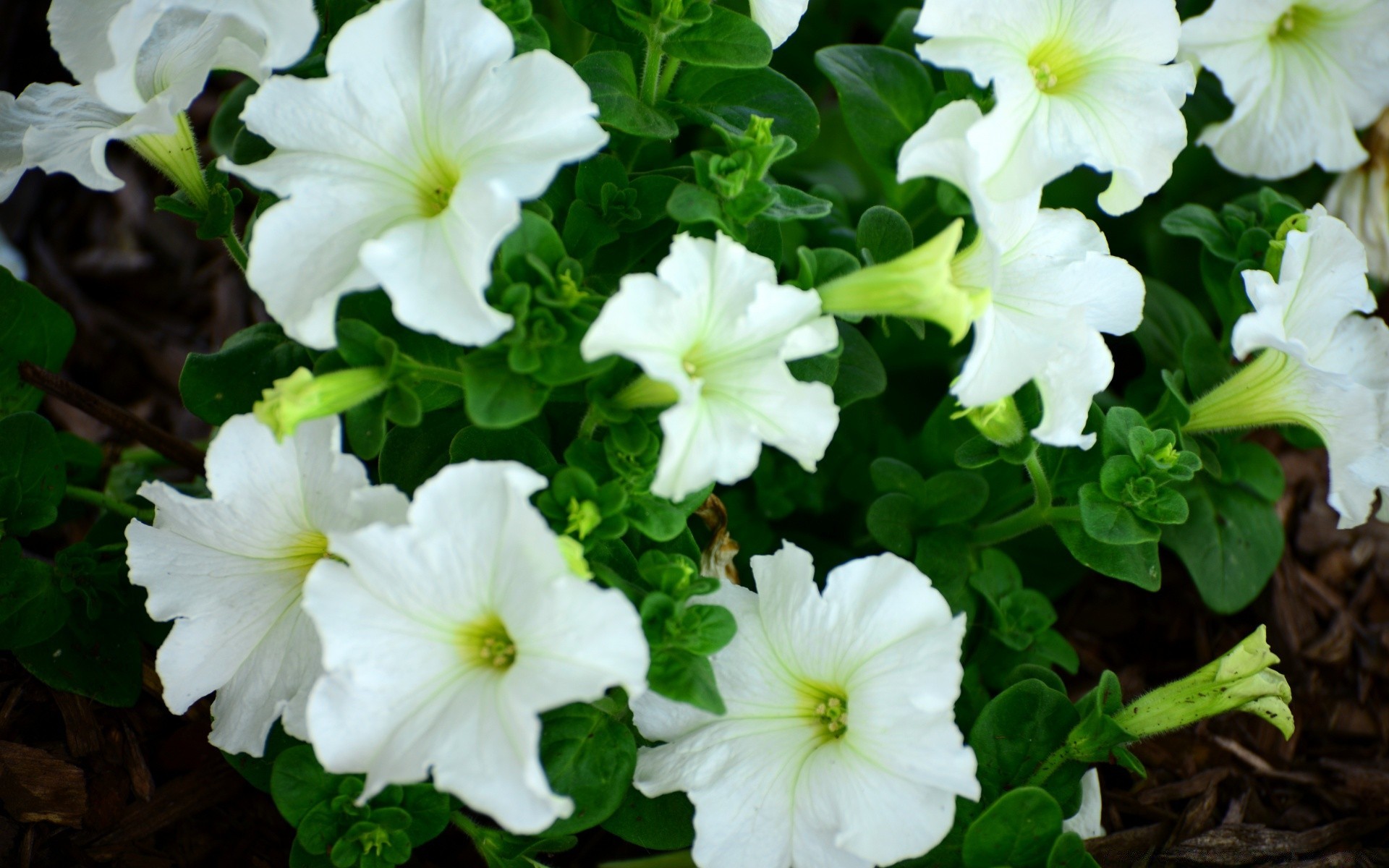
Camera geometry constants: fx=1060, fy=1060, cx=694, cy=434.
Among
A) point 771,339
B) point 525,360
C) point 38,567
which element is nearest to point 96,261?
point 38,567

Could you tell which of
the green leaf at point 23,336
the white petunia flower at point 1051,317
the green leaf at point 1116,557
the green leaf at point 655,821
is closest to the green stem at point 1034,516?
the green leaf at point 1116,557

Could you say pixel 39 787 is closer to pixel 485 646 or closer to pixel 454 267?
pixel 485 646

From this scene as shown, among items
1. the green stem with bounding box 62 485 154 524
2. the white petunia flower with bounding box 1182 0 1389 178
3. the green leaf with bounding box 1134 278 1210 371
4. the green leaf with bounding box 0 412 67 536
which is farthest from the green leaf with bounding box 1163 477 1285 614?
the green leaf with bounding box 0 412 67 536

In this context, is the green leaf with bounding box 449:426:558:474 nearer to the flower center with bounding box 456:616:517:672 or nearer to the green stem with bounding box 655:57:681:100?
the flower center with bounding box 456:616:517:672

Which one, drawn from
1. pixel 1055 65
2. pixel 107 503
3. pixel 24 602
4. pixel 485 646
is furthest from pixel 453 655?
pixel 1055 65

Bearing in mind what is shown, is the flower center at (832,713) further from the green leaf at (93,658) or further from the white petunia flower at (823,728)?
the green leaf at (93,658)

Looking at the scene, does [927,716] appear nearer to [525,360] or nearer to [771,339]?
[771,339]
